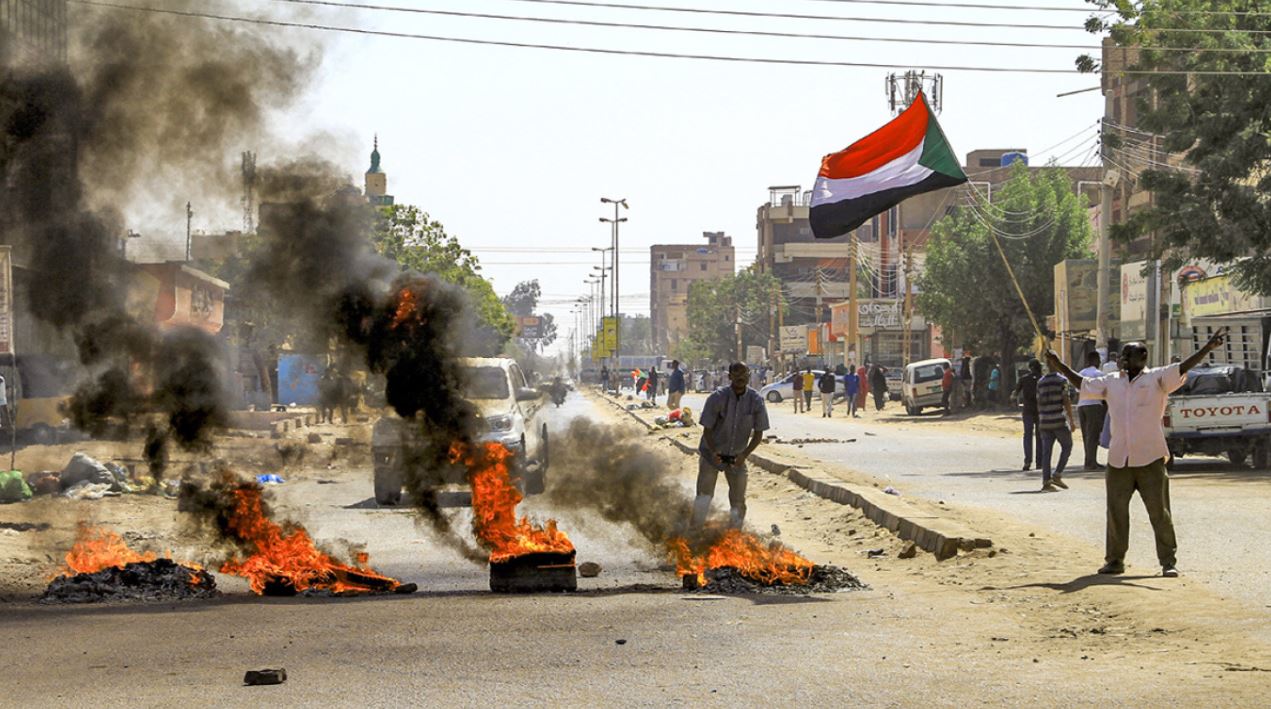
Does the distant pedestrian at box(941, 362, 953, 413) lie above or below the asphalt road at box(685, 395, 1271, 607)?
above

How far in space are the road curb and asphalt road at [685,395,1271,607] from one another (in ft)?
3.46

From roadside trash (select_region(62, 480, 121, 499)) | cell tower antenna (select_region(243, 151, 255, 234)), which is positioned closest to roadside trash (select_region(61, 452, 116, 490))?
roadside trash (select_region(62, 480, 121, 499))

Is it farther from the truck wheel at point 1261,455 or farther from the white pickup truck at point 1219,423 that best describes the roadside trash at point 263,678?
the truck wheel at point 1261,455

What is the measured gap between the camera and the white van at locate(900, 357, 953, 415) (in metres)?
49.9

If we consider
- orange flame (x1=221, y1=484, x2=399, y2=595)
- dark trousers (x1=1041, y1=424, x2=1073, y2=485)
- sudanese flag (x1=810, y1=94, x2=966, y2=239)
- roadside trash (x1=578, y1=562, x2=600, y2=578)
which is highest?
sudanese flag (x1=810, y1=94, x2=966, y2=239)

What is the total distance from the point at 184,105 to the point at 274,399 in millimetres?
30471

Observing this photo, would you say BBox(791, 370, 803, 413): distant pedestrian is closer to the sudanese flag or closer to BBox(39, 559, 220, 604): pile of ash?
the sudanese flag

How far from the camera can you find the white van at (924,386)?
49906mm

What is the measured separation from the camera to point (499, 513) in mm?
12156

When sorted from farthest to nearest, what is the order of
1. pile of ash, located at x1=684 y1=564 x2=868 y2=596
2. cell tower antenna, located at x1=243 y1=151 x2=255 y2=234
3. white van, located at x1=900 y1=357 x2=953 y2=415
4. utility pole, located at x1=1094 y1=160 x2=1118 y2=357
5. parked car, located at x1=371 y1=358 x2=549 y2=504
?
1. white van, located at x1=900 y1=357 x2=953 y2=415
2. utility pole, located at x1=1094 y1=160 x2=1118 y2=357
3. parked car, located at x1=371 y1=358 x2=549 y2=504
4. cell tower antenna, located at x1=243 y1=151 x2=255 y2=234
5. pile of ash, located at x1=684 y1=564 x2=868 y2=596

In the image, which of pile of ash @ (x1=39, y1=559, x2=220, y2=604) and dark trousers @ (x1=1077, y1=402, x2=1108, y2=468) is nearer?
pile of ash @ (x1=39, y1=559, x2=220, y2=604)

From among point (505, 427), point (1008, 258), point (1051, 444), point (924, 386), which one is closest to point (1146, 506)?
point (1051, 444)

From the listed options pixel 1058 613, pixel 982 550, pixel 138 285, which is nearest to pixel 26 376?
pixel 138 285

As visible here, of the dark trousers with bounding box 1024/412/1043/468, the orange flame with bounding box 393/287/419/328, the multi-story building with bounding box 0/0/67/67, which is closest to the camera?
the orange flame with bounding box 393/287/419/328
